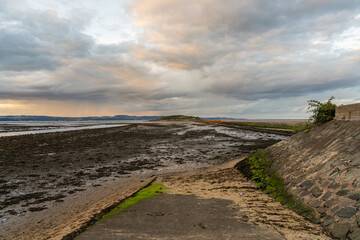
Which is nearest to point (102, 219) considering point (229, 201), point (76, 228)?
point (76, 228)

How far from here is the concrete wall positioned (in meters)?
10.0

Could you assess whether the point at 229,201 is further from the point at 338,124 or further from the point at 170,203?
the point at 338,124

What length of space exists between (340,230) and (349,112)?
7696mm

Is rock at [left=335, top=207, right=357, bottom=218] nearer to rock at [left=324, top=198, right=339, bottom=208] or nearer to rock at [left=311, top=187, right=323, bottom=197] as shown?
rock at [left=324, top=198, right=339, bottom=208]

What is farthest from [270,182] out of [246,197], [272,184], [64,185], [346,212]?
[64,185]

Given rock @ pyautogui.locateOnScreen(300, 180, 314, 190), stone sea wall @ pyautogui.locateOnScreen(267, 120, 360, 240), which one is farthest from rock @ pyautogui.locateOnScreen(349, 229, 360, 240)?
rock @ pyautogui.locateOnScreen(300, 180, 314, 190)

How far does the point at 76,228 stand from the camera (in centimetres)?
604

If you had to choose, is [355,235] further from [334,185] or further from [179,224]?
[179,224]

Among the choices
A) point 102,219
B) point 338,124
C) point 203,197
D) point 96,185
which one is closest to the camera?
point 102,219

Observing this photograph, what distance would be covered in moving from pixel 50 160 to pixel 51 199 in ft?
35.2

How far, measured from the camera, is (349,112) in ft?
35.2

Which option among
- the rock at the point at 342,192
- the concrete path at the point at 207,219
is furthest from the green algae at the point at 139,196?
the rock at the point at 342,192

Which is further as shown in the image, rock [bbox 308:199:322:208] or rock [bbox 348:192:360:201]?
rock [bbox 308:199:322:208]

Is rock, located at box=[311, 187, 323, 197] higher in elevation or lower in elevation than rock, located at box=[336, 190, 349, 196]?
lower
